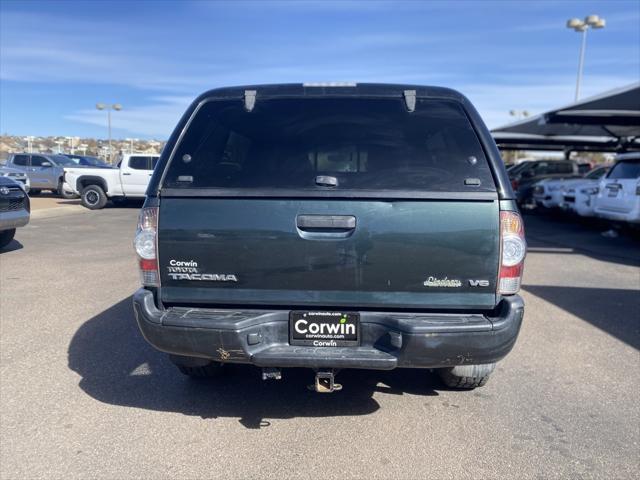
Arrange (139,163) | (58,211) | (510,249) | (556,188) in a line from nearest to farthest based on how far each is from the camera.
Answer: (510,249), (556,188), (58,211), (139,163)

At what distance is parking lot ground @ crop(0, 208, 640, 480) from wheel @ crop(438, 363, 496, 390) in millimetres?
106

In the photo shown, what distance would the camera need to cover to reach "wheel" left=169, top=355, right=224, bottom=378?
3635mm

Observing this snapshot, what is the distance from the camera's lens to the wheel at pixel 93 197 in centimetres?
1855

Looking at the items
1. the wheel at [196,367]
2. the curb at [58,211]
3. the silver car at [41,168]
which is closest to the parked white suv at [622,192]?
the wheel at [196,367]

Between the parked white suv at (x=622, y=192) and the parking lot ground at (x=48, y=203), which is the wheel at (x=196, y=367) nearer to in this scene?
the parked white suv at (x=622, y=192)

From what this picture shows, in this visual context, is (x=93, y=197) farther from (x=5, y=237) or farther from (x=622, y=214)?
(x=622, y=214)

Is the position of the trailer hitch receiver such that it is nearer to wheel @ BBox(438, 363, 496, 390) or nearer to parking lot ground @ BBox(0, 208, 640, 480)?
parking lot ground @ BBox(0, 208, 640, 480)

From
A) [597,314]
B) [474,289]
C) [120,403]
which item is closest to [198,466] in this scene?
[120,403]

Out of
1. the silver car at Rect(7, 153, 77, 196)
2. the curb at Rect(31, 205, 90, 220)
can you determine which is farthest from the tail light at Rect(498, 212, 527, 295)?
the silver car at Rect(7, 153, 77, 196)

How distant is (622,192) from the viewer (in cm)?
1122

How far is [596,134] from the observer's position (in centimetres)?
2461

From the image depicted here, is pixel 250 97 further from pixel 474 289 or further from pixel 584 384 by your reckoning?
pixel 584 384

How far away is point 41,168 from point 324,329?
74.1 ft

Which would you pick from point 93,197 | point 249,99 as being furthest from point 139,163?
point 249,99
